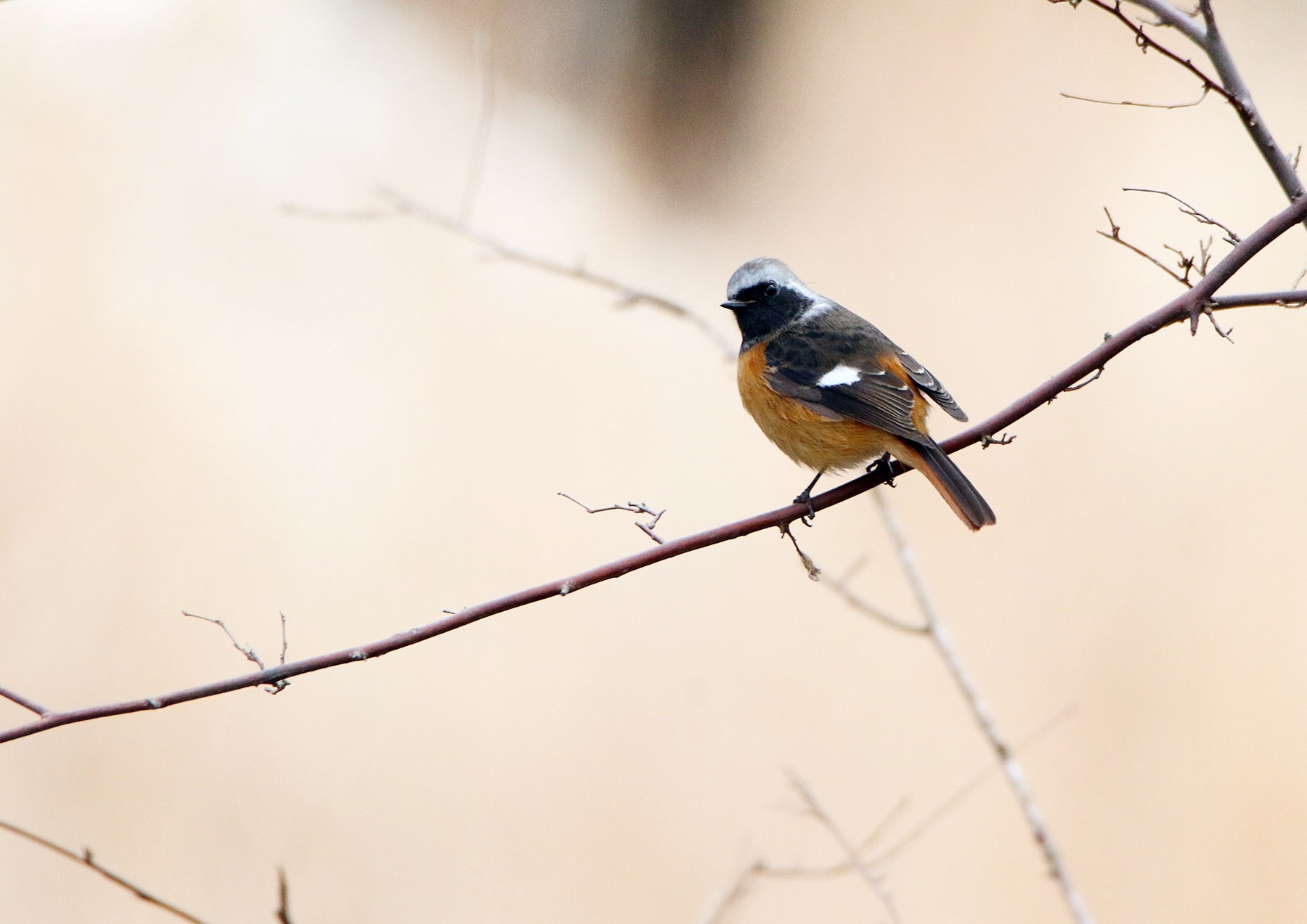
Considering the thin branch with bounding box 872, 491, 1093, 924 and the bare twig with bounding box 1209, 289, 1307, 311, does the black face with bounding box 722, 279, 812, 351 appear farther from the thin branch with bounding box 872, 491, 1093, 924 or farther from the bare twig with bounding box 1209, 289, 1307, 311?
the bare twig with bounding box 1209, 289, 1307, 311

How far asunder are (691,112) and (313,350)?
9.09 feet

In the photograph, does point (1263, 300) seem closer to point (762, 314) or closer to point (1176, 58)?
point (1176, 58)

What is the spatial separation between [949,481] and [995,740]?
68 centimetres

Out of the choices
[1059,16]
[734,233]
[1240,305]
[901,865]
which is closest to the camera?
[1240,305]

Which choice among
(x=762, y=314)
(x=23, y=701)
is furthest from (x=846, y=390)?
(x=23, y=701)

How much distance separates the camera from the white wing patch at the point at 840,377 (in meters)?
3.24

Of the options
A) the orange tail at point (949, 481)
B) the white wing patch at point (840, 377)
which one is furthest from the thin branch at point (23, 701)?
the white wing patch at point (840, 377)

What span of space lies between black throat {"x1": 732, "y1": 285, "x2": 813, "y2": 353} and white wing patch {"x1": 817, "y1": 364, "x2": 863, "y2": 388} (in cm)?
44

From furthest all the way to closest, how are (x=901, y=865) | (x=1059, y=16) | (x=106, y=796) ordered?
1. (x=1059, y=16)
2. (x=901, y=865)
3. (x=106, y=796)

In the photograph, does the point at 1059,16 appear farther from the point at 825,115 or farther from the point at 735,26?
the point at 735,26

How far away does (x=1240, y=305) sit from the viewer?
75.8 inches

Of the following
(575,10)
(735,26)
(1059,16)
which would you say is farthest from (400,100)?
(1059,16)

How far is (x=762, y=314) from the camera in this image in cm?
378

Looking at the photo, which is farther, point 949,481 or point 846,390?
point 846,390
